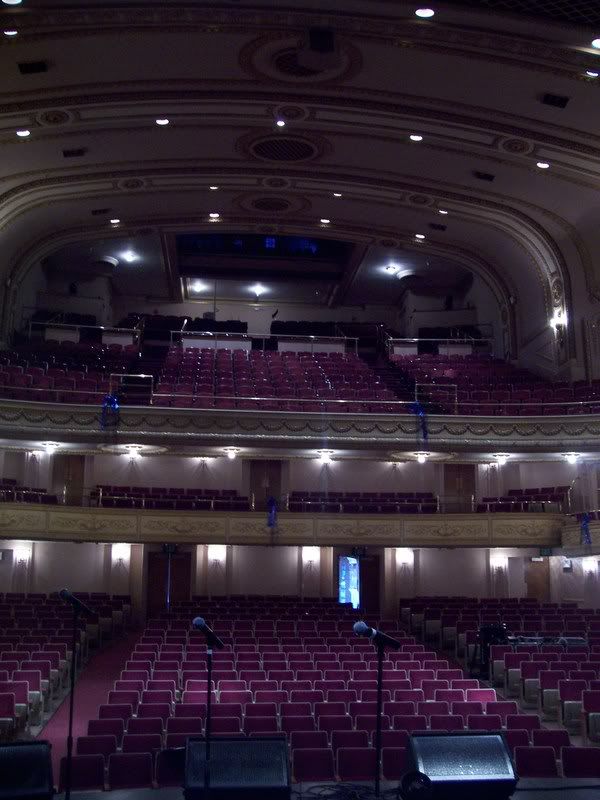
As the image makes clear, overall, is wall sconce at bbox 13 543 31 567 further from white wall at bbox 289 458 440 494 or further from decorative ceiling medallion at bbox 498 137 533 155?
decorative ceiling medallion at bbox 498 137 533 155

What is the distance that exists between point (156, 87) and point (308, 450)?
327 inches

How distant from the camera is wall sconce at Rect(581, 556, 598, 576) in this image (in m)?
18.3

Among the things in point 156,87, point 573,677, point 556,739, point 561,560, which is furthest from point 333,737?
point 561,560

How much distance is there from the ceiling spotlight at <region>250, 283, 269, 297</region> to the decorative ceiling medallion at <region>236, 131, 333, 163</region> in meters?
9.79

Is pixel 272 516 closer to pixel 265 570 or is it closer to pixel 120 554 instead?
pixel 265 570

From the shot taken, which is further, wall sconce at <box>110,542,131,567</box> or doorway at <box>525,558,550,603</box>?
doorway at <box>525,558,550,603</box>

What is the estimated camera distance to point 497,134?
16.1 m

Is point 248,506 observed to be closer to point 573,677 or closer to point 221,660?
point 221,660

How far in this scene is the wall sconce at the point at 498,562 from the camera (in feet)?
66.1

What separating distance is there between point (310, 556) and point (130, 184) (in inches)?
401

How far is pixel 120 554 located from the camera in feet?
64.1

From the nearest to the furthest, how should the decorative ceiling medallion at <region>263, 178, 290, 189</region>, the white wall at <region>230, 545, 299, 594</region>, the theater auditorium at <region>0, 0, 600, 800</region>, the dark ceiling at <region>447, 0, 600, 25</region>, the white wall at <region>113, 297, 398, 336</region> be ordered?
1. the theater auditorium at <region>0, 0, 600, 800</region>
2. the dark ceiling at <region>447, 0, 600, 25</region>
3. the white wall at <region>230, 545, 299, 594</region>
4. the decorative ceiling medallion at <region>263, 178, 290, 189</region>
5. the white wall at <region>113, 297, 398, 336</region>

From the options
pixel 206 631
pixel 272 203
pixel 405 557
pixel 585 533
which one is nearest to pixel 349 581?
pixel 405 557

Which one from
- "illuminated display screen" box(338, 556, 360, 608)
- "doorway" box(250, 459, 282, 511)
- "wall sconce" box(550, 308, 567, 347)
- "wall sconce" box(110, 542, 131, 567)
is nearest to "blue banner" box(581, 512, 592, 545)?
"illuminated display screen" box(338, 556, 360, 608)
